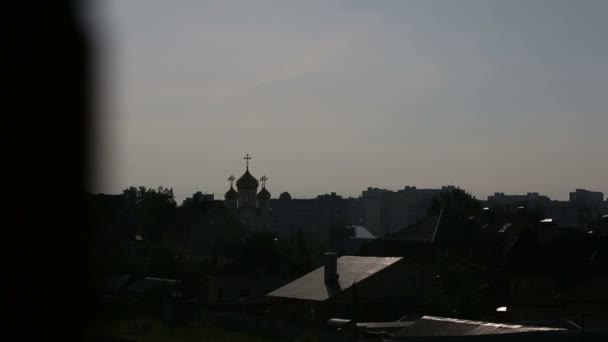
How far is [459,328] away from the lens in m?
22.8

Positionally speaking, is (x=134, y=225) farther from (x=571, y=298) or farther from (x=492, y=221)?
(x=571, y=298)

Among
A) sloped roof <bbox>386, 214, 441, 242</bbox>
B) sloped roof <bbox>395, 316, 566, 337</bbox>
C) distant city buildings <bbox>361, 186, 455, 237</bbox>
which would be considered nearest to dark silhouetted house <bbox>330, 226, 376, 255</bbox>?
sloped roof <bbox>386, 214, 441, 242</bbox>

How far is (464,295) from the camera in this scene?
1519 inches

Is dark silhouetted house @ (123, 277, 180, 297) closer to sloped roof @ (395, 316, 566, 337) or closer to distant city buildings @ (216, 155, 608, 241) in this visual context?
sloped roof @ (395, 316, 566, 337)

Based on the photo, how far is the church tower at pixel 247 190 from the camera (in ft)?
319

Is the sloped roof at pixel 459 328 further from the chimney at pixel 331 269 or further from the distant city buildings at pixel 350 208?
the distant city buildings at pixel 350 208

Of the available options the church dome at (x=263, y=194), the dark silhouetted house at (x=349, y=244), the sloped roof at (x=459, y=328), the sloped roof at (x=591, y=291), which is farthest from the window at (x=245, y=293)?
the church dome at (x=263, y=194)

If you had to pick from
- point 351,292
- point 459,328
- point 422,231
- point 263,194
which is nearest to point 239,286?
point 422,231

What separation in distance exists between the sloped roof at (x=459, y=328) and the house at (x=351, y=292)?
10899mm

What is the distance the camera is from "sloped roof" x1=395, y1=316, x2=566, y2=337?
21641 millimetres

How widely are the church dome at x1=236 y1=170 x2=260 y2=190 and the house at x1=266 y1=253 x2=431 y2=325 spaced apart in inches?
A: 2242

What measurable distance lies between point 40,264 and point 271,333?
1983cm

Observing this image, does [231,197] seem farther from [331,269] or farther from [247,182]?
[331,269]

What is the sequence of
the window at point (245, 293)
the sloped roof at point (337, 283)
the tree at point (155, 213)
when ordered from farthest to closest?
1. the tree at point (155, 213)
2. the window at point (245, 293)
3. the sloped roof at point (337, 283)
